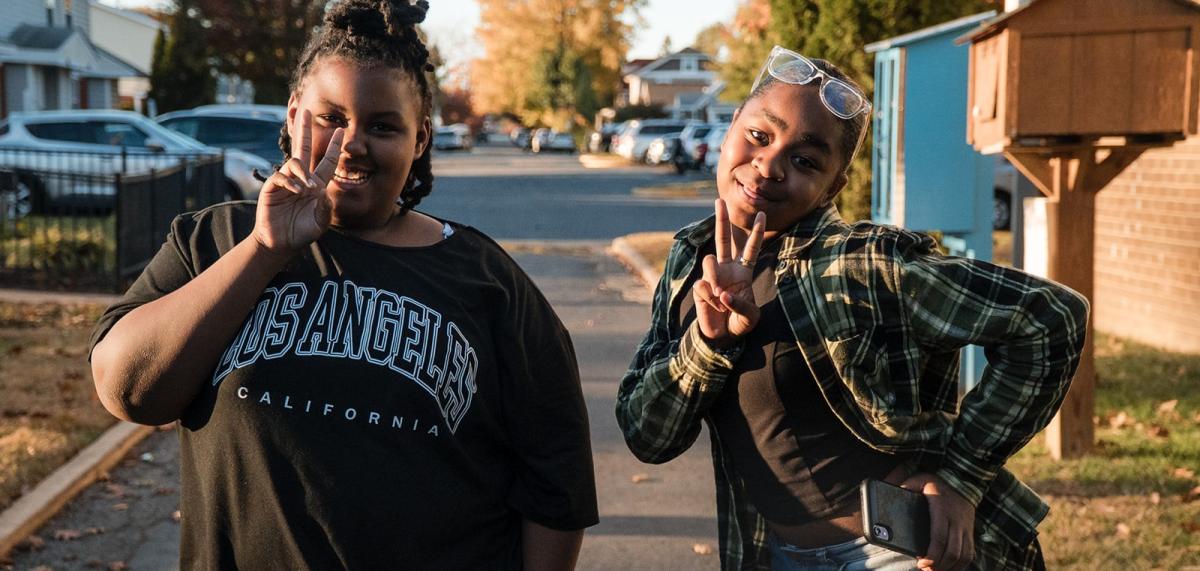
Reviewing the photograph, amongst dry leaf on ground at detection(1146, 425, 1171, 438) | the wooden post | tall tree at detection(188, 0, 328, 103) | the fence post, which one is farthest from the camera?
tall tree at detection(188, 0, 328, 103)

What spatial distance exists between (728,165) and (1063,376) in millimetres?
732

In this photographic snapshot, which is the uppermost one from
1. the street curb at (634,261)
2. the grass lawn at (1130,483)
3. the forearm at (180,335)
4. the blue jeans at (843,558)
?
the forearm at (180,335)

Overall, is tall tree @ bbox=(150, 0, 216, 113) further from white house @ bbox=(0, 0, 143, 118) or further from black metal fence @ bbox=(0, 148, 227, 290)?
black metal fence @ bbox=(0, 148, 227, 290)

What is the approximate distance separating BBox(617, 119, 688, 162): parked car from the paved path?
42.4 m

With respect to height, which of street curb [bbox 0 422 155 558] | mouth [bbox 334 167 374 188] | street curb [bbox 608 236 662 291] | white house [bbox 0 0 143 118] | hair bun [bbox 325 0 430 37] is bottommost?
street curb [bbox 0 422 155 558]

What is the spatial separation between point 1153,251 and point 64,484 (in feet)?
24.7

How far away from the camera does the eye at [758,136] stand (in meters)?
2.51

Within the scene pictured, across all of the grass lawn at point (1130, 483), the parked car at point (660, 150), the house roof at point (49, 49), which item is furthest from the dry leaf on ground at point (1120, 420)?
the parked car at point (660, 150)

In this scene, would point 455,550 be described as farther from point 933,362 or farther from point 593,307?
point 593,307

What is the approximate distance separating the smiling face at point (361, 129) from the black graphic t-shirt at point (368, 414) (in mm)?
81

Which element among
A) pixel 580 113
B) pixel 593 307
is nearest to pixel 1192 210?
pixel 593 307

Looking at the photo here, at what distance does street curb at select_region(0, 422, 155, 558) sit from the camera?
211 inches

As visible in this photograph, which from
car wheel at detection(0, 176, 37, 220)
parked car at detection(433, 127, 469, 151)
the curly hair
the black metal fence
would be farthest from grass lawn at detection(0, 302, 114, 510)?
parked car at detection(433, 127, 469, 151)

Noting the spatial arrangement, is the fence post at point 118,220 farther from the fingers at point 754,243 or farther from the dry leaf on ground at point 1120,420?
the fingers at point 754,243
